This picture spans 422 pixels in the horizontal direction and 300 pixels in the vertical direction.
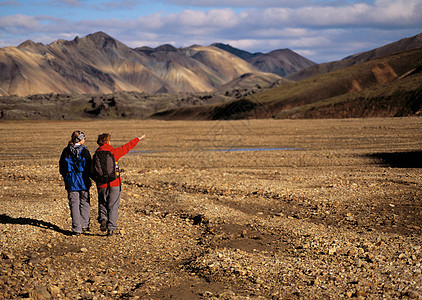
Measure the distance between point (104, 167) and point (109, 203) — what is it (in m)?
0.79

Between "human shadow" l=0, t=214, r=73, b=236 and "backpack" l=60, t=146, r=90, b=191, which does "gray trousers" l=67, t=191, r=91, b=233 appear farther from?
"human shadow" l=0, t=214, r=73, b=236

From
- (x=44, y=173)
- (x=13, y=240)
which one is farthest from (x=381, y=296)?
(x=44, y=173)

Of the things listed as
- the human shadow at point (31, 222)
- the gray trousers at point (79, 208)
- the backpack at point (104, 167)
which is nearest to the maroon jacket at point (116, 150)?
the backpack at point (104, 167)

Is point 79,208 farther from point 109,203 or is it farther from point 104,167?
point 104,167

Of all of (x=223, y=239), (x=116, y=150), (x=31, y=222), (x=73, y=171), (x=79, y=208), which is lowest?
(x=223, y=239)

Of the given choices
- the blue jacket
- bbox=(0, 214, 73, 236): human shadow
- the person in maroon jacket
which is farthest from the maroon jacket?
bbox=(0, 214, 73, 236): human shadow

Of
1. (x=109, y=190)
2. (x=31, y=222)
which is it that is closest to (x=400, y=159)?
(x=109, y=190)

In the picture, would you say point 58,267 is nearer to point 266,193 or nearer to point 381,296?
point 381,296

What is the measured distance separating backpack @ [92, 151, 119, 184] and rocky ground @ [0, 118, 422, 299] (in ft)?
4.55

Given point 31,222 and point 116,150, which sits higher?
point 116,150

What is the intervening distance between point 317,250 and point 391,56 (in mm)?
113085

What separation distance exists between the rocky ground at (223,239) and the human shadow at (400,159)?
11.5 ft

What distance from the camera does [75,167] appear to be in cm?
923

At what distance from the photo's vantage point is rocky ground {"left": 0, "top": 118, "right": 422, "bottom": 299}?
7289 millimetres
